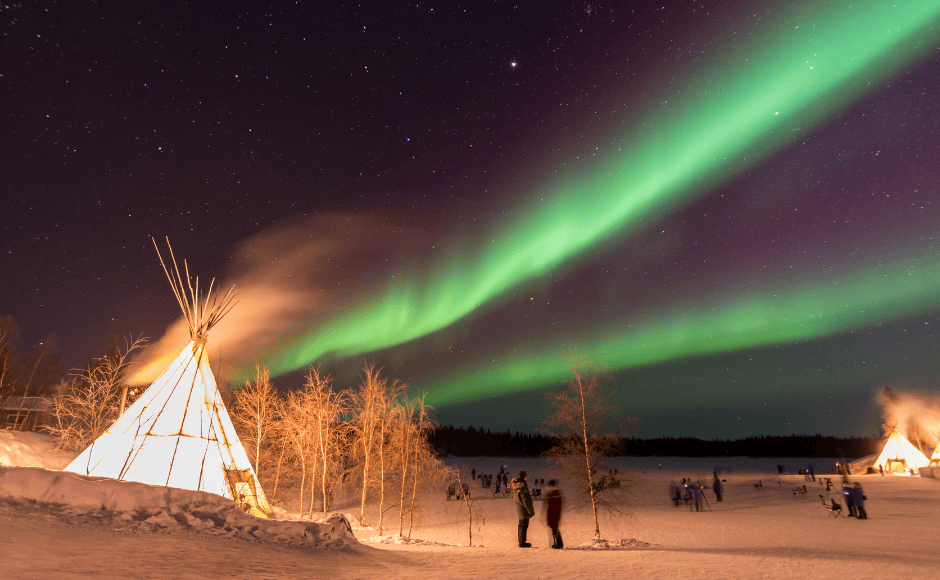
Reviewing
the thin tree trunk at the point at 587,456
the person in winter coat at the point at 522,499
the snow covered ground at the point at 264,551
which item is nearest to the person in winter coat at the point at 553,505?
the person in winter coat at the point at 522,499

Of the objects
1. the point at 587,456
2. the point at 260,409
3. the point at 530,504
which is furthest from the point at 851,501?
the point at 260,409

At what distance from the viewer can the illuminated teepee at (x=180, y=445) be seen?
14484 mm

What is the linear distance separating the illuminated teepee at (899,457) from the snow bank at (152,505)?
53061 millimetres

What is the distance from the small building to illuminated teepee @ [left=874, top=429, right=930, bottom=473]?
255ft

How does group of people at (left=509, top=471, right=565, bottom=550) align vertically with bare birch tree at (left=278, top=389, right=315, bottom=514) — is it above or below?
below

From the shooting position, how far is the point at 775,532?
605 inches

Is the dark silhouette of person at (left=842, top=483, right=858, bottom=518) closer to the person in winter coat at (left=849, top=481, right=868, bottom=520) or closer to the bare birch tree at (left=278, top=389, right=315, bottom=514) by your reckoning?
the person in winter coat at (left=849, top=481, right=868, bottom=520)

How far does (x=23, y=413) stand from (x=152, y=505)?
2179 inches

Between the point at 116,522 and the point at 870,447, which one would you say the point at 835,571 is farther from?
the point at 870,447

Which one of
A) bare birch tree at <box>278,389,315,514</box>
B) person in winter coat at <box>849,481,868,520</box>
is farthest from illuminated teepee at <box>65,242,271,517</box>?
person in winter coat at <box>849,481,868,520</box>

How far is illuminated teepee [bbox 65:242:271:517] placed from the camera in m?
14.5

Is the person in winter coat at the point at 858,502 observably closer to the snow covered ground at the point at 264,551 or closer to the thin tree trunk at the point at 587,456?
the snow covered ground at the point at 264,551

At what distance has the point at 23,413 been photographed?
47062 millimetres

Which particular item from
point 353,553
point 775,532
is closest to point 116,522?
point 353,553
